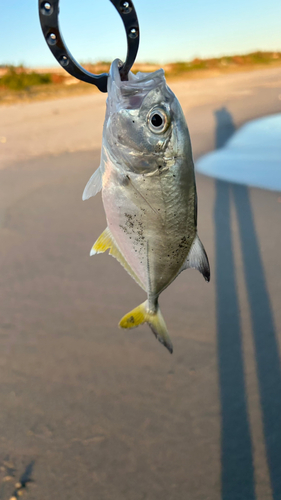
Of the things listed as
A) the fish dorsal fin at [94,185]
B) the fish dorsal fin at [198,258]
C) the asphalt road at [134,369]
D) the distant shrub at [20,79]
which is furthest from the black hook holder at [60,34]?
the distant shrub at [20,79]

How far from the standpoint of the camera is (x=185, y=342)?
339 cm

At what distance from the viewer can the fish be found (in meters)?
1.05

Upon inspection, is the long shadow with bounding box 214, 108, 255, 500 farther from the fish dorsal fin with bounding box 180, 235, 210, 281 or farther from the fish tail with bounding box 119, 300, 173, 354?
the fish dorsal fin with bounding box 180, 235, 210, 281

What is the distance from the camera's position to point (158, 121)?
107cm

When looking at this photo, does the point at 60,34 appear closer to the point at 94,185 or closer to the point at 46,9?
the point at 46,9

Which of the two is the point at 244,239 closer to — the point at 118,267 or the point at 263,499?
the point at 118,267

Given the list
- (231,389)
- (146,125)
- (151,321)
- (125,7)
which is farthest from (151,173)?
(231,389)

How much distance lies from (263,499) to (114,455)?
3.22ft

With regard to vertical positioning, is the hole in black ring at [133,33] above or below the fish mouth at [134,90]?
above

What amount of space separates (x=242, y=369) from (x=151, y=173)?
2533mm

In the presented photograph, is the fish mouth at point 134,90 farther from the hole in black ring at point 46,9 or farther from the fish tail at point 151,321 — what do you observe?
the fish tail at point 151,321

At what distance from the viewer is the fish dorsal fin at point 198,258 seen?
113 cm

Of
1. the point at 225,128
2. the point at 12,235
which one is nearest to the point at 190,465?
the point at 12,235

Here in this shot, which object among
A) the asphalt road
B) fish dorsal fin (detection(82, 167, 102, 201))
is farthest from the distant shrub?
fish dorsal fin (detection(82, 167, 102, 201))
